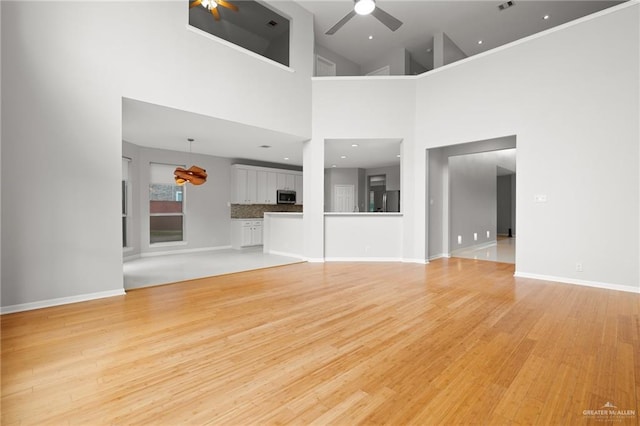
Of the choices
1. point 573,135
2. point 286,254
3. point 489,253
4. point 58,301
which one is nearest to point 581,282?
point 573,135

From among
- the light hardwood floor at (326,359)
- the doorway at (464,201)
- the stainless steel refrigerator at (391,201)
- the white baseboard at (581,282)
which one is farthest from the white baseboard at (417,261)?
the stainless steel refrigerator at (391,201)

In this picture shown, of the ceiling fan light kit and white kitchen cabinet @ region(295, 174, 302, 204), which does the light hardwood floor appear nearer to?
the ceiling fan light kit

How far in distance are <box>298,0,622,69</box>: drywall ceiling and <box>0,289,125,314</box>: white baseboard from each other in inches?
234

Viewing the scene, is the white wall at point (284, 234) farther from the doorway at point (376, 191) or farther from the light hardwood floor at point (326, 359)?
the doorway at point (376, 191)

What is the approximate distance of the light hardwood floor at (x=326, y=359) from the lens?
1557 mm

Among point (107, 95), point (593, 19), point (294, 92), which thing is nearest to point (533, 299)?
point (593, 19)

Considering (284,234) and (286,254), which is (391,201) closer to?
(284,234)

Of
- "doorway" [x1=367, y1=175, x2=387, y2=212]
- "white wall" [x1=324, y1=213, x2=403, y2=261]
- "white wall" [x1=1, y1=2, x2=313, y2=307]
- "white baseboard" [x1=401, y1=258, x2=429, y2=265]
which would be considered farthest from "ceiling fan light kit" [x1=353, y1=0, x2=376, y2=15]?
"doorway" [x1=367, y1=175, x2=387, y2=212]

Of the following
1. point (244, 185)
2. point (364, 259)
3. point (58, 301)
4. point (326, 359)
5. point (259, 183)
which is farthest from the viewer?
point (259, 183)

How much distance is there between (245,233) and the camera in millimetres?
8695

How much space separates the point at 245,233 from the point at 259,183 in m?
1.69

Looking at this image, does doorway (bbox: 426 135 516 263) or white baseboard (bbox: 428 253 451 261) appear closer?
doorway (bbox: 426 135 516 263)

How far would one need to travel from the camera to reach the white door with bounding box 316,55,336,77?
25.2ft

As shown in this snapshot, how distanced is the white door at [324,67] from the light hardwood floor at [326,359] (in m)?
6.26
